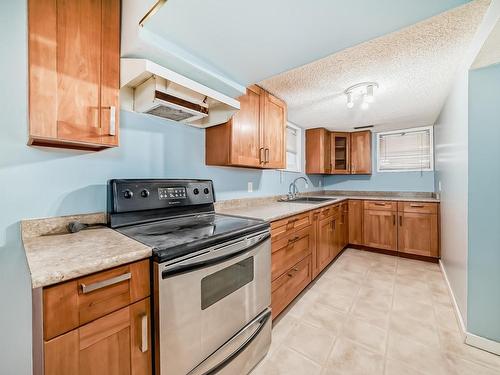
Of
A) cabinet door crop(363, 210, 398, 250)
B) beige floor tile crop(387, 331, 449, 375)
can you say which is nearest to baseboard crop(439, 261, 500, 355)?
beige floor tile crop(387, 331, 449, 375)

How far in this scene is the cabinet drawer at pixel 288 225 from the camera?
179cm

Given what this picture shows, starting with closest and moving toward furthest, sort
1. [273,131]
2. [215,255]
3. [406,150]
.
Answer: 1. [215,255]
2. [273,131]
3. [406,150]

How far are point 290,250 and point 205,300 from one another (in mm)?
1094

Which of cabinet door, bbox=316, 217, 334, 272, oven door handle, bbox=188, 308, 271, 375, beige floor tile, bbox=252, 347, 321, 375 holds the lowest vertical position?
beige floor tile, bbox=252, 347, 321, 375

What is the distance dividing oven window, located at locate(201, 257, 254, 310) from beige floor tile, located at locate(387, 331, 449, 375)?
1203 millimetres

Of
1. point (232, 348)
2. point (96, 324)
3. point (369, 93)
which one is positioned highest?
point (369, 93)

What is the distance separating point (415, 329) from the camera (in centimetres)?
180

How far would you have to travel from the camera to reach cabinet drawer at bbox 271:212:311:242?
1791 mm

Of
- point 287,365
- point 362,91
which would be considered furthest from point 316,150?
point 287,365

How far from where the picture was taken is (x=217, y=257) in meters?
1.14

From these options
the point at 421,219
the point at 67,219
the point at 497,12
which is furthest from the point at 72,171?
the point at 421,219

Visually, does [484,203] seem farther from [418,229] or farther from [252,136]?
[418,229]

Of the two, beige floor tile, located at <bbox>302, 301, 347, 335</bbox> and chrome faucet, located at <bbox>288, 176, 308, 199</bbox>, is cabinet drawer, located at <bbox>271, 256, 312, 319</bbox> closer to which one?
beige floor tile, located at <bbox>302, 301, 347, 335</bbox>

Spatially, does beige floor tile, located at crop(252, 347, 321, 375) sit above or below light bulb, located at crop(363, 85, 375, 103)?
below
